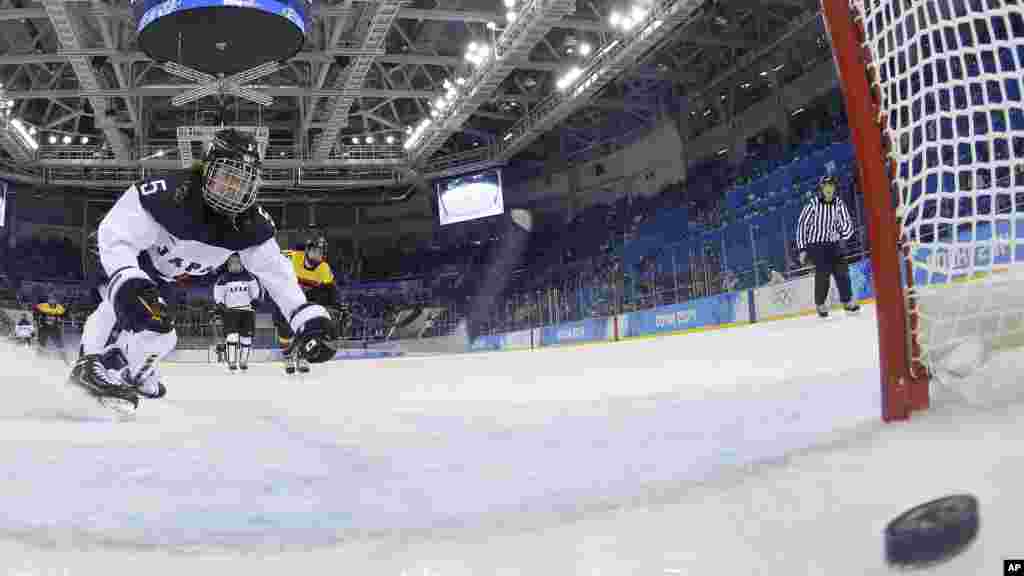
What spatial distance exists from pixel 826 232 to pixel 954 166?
240 inches

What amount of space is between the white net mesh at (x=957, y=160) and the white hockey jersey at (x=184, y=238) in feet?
7.07

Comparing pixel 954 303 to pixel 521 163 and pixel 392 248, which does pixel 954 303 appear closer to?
pixel 521 163

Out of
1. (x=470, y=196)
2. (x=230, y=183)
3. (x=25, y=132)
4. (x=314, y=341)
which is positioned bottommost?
(x=314, y=341)

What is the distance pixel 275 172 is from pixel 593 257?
33.1ft

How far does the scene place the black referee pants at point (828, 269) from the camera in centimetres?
724

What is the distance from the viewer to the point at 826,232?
24.1ft

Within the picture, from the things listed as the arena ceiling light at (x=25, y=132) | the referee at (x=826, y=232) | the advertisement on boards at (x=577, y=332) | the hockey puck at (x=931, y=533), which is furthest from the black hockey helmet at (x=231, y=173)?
the arena ceiling light at (x=25, y=132)

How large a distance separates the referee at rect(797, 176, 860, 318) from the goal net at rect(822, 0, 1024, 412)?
5863 mm

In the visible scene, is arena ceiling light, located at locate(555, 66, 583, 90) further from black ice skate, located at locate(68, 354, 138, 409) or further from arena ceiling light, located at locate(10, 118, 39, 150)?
black ice skate, located at locate(68, 354, 138, 409)

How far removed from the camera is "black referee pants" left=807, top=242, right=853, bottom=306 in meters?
7.24

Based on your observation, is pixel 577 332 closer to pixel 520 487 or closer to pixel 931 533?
pixel 520 487

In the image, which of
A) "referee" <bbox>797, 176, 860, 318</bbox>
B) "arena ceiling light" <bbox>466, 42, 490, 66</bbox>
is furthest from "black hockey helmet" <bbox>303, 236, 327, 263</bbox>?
"arena ceiling light" <bbox>466, 42, 490, 66</bbox>

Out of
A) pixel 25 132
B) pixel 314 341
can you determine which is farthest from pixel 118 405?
pixel 25 132

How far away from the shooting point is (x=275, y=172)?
2305cm
